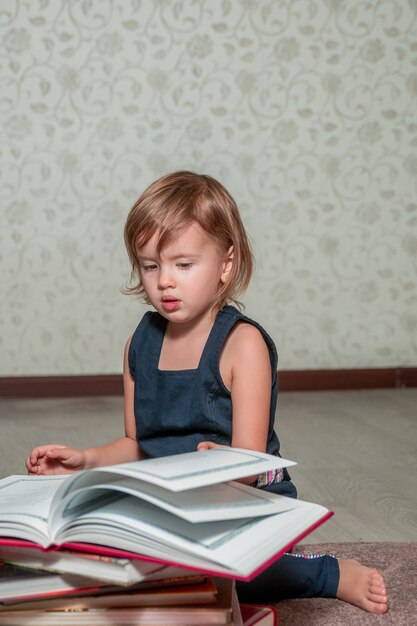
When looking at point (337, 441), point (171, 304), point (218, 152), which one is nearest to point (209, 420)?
point (171, 304)

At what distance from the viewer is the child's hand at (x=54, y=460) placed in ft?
4.02

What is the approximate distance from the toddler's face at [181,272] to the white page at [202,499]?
0.35 meters

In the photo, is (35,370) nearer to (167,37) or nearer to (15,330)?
(15,330)

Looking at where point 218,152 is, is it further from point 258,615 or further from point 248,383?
point 258,615

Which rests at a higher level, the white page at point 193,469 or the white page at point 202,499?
the white page at point 193,469

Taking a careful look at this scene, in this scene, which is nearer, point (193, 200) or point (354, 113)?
point (193, 200)

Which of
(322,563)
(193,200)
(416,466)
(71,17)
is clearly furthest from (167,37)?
(322,563)

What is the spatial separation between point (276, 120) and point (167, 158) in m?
0.41

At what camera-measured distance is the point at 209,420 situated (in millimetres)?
1328

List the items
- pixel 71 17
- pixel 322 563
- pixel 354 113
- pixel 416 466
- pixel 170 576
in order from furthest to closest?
pixel 354 113 → pixel 71 17 → pixel 416 466 → pixel 322 563 → pixel 170 576

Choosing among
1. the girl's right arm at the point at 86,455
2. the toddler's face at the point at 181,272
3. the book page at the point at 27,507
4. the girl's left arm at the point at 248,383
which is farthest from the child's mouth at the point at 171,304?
the book page at the point at 27,507

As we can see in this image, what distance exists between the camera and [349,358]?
3439 mm

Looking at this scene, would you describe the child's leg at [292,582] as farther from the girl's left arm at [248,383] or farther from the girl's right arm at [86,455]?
the girl's right arm at [86,455]

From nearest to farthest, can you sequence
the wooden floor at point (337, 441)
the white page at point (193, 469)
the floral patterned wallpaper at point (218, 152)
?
the white page at point (193, 469)
the wooden floor at point (337, 441)
the floral patterned wallpaper at point (218, 152)
